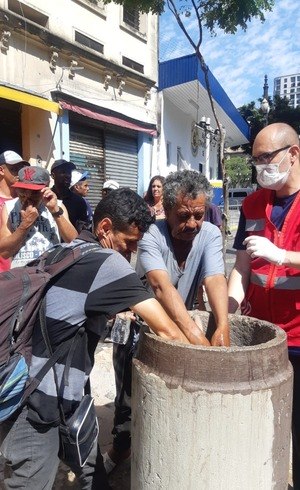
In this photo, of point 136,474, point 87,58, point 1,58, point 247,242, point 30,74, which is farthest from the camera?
point 87,58

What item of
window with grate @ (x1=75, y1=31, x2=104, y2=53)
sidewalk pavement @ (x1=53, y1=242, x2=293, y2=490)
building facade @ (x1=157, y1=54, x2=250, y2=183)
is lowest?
sidewalk pavement @ (x1=53, y1=242, x2=293, y2=490)

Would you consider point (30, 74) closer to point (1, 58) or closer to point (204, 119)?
point (1, 58)

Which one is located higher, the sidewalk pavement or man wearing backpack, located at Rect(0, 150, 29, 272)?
man wearing backpack, located at Rect(0, 150, 29, 272)

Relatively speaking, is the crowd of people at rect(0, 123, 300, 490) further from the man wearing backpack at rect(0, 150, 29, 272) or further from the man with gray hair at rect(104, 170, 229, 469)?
the man wearing backpack at rect(0, 150, 29, 272)

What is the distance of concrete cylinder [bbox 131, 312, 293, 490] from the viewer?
1493mm

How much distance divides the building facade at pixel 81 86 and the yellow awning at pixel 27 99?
2 cm

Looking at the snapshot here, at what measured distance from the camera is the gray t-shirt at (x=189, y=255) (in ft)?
6.71

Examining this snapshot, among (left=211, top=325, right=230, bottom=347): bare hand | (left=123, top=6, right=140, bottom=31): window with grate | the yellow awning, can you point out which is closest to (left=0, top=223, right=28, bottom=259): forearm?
(left=211, top=325, right=230, bottom=347): bare hand

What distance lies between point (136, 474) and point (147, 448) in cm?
18

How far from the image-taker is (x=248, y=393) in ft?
4.91

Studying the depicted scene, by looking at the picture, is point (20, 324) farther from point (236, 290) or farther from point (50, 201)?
point (50, 201)

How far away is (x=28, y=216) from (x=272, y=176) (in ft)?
4.64

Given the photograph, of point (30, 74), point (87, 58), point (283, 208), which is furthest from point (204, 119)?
point (283, 208)

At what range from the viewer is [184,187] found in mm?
1992
